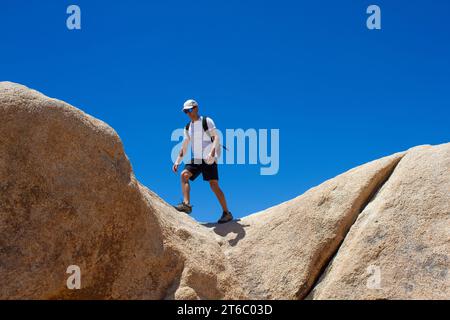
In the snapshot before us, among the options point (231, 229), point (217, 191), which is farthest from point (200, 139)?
point (231, 229)

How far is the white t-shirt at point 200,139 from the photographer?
39.4 ft

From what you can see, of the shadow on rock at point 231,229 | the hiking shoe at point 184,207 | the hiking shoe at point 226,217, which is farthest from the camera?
the hiking shoe at point 226,217

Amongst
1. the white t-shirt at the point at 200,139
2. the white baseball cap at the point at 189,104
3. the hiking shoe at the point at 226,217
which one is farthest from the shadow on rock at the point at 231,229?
the white baseball cap at the point at 189,104

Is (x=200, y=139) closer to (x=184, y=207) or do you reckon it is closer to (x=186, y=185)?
(x=186, y=185)

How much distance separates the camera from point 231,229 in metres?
11.6

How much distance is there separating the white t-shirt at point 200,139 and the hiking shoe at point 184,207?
3.73ft

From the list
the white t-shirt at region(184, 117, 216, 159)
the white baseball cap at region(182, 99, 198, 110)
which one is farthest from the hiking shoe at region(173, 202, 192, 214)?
the white baseball cap at region(182, 99, 198, 110)

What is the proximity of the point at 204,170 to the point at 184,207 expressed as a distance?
980 mm

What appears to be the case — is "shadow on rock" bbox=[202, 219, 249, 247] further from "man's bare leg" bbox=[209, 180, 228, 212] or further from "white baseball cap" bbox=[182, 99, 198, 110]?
"white baseball cap" bbox=[182, 99, 198, 110]

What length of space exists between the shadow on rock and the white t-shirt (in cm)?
164

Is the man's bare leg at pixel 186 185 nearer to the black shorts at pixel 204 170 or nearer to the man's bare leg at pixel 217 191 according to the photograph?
the black shorts at pixel 204 170

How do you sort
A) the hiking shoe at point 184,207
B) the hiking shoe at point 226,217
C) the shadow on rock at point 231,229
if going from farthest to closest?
1. the hiking shoe at point 226,217
2. the hiking shoe at point 184,207
3. the shadow on rock at point 231,229

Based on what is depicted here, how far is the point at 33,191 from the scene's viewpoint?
7.58 metres
